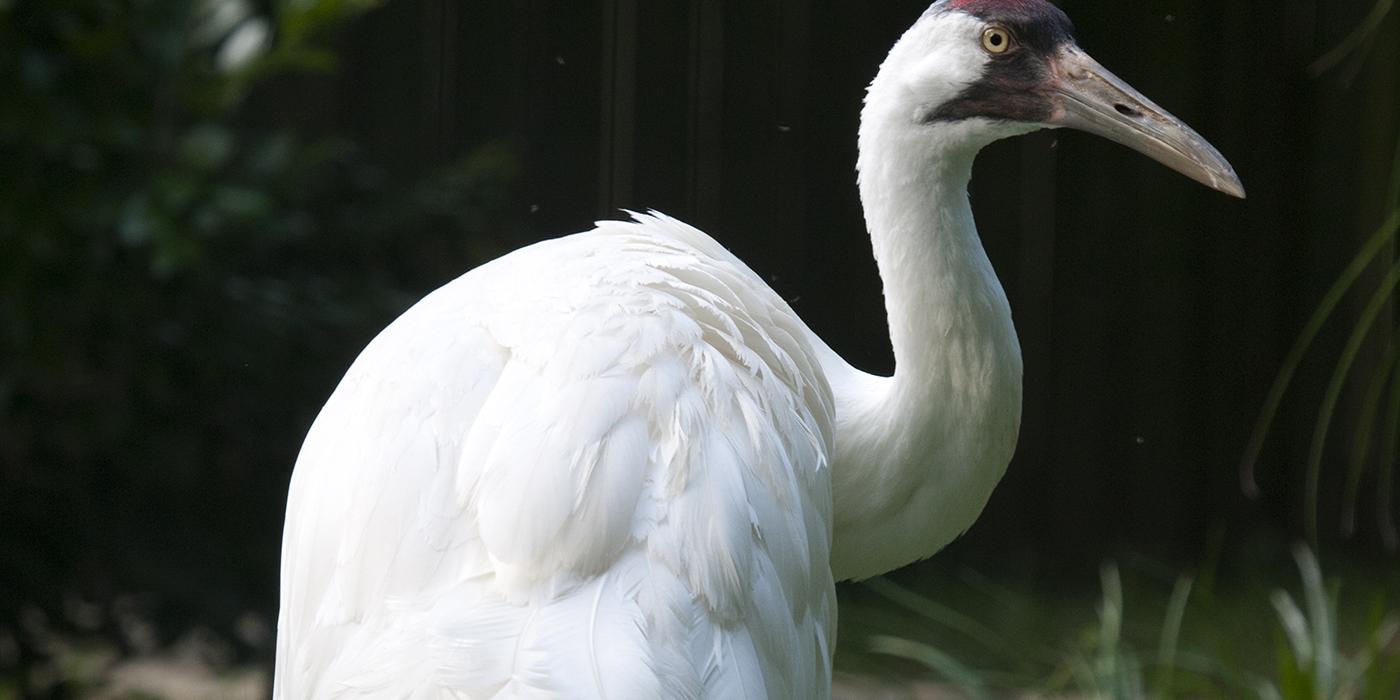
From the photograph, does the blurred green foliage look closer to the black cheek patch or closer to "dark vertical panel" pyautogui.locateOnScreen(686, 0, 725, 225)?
the black cheek patch

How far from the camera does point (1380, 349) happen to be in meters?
5.91

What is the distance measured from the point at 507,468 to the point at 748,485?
32 centimetres

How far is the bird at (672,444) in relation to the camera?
1.83 metres

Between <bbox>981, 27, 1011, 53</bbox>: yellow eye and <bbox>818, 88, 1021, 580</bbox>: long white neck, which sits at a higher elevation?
<bbox>981, 27, 1011, 53</bbox>: yellow eye

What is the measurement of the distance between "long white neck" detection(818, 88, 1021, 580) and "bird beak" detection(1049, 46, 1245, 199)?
0.17 metres

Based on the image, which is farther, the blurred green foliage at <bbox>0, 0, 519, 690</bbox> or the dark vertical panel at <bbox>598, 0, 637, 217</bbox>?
the dark vertical panel at <bbox>598, 0, 637, 217</bbox>

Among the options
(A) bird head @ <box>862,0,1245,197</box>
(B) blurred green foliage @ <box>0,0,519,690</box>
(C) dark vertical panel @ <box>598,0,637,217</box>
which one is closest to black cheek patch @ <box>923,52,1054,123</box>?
(A) bird head @ <box>862,0,1245,197</box>

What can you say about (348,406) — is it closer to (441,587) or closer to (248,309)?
(441,587)

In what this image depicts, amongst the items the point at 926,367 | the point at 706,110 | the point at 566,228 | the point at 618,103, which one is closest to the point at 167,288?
the point at 926,367

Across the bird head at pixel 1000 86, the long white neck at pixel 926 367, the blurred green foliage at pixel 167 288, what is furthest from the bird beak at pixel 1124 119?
the blurred green foliage at pixel 167 288

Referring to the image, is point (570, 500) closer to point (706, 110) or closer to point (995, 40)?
point (995, 40)

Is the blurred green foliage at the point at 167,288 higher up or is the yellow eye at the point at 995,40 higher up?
the yellow eye at the point at 995,40

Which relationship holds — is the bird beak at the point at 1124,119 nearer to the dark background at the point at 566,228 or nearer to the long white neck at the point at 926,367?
the long white neck at the point at 926,367

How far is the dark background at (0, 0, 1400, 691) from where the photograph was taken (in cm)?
325
